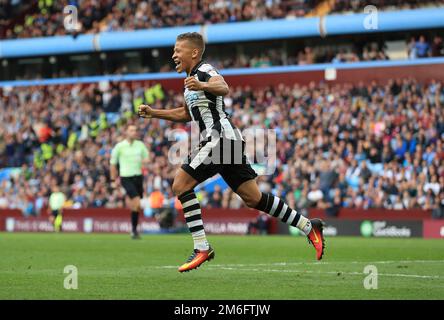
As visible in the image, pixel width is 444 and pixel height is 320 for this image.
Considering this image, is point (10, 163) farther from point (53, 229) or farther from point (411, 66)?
point (411, 66)

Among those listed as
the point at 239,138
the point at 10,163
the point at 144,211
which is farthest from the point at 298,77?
the point at 239,138

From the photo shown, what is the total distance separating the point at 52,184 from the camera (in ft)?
107

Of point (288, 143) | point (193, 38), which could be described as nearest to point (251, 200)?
point (193, 38)

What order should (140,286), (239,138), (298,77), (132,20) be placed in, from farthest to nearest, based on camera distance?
1. (132,20)
2. (298,77)
3. (239,138)
4. (140,286)

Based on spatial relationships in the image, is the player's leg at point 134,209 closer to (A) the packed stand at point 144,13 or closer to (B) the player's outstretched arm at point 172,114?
(B) the player's outstretched arm at point 172,114

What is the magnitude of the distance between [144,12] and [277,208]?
2807 centimetres

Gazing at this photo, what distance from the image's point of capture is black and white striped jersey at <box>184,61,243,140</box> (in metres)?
11.2

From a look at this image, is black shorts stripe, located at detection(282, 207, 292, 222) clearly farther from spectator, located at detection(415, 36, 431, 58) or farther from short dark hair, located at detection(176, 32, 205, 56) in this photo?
spectator, located at detection(415, 36, 431, 58)

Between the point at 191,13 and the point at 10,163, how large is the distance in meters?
9.32

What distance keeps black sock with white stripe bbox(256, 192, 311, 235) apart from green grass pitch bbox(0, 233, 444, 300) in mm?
596

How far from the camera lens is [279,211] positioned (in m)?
11.6

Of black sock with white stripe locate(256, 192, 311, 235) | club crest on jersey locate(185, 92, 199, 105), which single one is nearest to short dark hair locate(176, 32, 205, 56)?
club crest on jersey locate(185, 92, 199, 105)

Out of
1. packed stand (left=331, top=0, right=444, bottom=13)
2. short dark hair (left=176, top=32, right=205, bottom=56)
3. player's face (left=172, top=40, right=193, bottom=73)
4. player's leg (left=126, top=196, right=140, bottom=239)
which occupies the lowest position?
player's leg (left=126, top=196, right=140, bottom=239)
